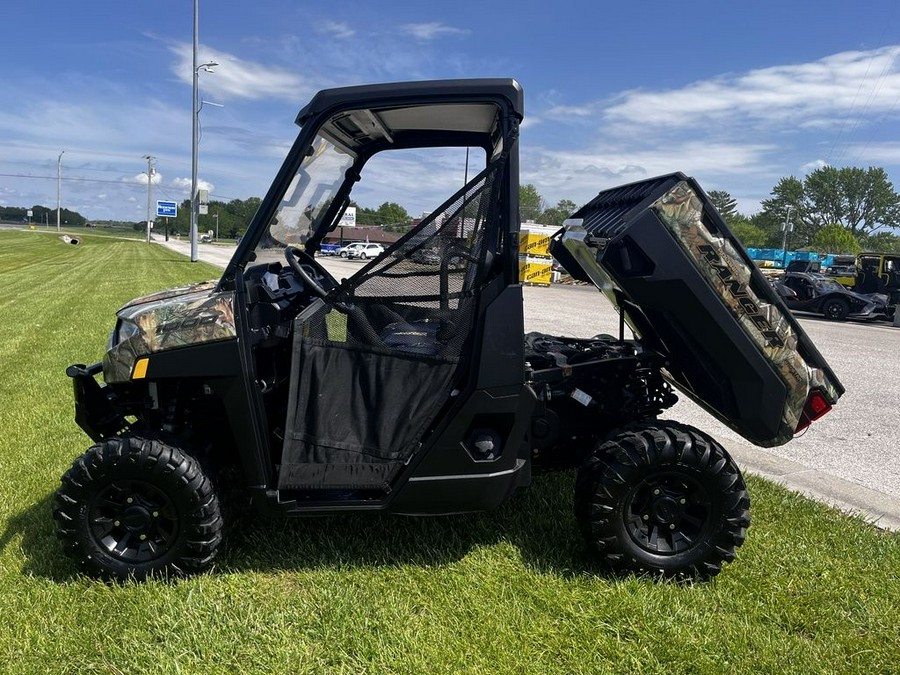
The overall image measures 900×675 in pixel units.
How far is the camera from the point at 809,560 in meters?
3.26

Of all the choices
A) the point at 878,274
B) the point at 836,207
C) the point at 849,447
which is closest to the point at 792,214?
the point at 836,207

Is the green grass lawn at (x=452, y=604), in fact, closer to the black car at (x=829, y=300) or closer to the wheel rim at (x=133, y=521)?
the wheel rim at (x=133, y=521)

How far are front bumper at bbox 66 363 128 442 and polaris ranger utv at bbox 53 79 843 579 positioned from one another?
50 mm

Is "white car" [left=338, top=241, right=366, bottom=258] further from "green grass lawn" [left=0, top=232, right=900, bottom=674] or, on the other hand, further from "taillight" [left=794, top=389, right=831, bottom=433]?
"taillight" [left=794, top=389, right=831, bottom=433]

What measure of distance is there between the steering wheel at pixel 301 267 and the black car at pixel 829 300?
59.4 feet

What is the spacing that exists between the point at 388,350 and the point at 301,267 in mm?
782

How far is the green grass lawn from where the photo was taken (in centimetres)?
246

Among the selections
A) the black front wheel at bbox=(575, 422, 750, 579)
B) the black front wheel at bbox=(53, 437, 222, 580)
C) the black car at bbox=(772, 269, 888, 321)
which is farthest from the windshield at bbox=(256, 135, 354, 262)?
the black car at bbox=(772, 269, 888, 321)

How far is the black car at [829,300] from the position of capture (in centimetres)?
1862

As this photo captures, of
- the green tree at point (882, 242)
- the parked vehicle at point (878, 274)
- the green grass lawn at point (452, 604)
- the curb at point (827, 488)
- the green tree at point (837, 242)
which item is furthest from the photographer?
the green tree at point (882, 242)

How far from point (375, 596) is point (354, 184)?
231cm

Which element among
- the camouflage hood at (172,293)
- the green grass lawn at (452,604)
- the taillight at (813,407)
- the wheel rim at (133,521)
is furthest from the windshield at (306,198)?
the taillight at (813,407)

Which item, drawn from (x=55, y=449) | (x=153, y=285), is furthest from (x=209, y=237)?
(x=55, y=449)

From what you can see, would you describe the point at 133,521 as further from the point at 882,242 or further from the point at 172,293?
the point at 882,242
